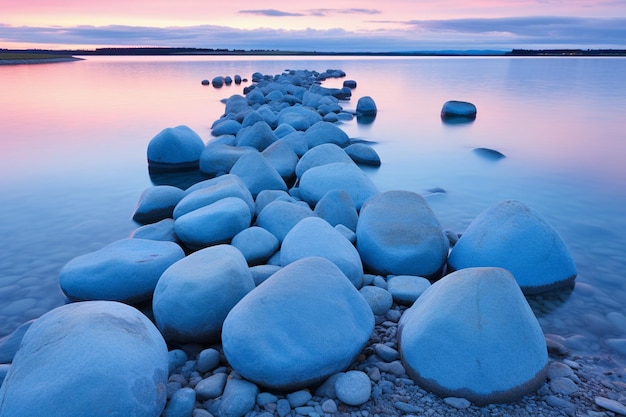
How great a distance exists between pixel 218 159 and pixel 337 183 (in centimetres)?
276

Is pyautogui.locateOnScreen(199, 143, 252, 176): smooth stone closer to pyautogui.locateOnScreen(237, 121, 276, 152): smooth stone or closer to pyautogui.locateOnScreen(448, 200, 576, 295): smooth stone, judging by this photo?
pyautogui.locateOnScreen(237, 121, 276, 152): smooth stone

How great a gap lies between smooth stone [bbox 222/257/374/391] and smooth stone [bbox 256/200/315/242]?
160 centimetres

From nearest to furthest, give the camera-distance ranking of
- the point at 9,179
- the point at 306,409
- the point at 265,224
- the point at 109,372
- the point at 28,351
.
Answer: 1. the point at 109,372
2. the point at 28,351
3. the point at 306,409
4. the point at 265,224
5. the point at 9,179

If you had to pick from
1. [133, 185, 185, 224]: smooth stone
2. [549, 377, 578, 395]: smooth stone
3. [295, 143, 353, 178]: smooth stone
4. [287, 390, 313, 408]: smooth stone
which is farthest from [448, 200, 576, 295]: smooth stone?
[133, 185, 185, 224]: smooth stone

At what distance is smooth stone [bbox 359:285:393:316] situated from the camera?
10.4ft

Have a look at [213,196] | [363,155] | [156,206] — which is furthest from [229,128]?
[213,196]

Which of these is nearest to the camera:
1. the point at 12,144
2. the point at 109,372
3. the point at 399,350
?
the point at 109,372

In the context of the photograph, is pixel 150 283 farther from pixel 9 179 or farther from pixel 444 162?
pixel 444 162

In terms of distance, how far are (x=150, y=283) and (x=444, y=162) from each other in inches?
257

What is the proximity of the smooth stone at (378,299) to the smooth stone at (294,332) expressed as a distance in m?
0.52

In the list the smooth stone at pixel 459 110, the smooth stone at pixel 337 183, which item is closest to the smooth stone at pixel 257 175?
the smooth stone at pixel 337 183

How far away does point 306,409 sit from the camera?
227 centimetres

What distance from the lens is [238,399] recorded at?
7.50 feet

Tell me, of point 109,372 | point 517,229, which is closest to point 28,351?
point 109,372
